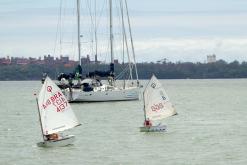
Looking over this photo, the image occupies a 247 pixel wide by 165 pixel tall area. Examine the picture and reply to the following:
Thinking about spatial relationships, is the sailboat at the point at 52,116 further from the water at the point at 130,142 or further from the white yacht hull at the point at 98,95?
the white yacht hull at the point at 98,95

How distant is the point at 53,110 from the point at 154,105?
9.92 metres

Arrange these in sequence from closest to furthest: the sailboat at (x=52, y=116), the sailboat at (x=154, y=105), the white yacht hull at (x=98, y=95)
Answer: the sailboat at (x=52, y=116) < the sailboat at (x=154, y=105) < the white yacht hull at (x=98, y=95)

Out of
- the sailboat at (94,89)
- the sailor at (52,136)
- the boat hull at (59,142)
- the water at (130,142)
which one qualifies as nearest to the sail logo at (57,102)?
the sailor at (52,136)

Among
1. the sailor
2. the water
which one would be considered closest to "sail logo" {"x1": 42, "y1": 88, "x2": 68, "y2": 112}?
the sailor

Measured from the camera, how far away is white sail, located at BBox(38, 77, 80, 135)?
47.6 meters

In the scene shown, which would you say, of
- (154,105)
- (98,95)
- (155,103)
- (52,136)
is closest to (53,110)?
(52,136)

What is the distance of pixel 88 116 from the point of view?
72.4 meters

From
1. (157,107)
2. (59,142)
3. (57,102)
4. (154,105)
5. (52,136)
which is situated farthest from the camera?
(157,107)

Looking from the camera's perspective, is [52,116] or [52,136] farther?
[52,116]

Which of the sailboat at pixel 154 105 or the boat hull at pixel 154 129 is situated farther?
the sailboat at pixel 154 105

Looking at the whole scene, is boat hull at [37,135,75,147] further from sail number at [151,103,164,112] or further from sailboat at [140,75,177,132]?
sail number at [151,103,164,112]

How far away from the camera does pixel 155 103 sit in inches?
2226

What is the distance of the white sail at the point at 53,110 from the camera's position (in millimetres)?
47594

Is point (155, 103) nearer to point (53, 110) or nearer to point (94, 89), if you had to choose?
point (53, 110)
